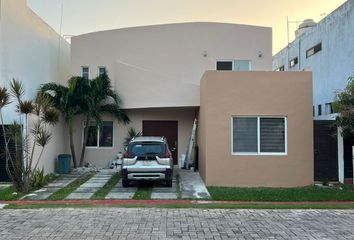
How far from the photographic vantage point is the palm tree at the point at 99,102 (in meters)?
18.3

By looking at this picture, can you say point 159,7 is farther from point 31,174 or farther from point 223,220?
point 223,220

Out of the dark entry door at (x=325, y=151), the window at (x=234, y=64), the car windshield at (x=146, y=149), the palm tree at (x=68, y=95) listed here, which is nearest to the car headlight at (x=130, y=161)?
the car windshield at (x=146, y=149)

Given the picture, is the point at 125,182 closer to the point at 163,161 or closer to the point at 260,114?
the point at 163,161

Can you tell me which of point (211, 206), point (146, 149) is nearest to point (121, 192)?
point (146, 149)

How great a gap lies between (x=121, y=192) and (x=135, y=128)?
291 inches

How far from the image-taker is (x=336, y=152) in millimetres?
14672

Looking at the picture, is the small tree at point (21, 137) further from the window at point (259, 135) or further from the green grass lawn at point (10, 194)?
the window at point (259, 135)

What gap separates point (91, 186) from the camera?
46.0 ft

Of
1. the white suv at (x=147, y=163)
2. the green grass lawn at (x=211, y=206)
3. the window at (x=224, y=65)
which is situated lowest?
the green grass lawn at (x=211, y=206)

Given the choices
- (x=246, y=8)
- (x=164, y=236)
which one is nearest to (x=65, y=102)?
(x=246, y=8)

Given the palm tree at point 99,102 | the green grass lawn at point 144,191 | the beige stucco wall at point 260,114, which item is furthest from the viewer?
the palm tree at point 99,102

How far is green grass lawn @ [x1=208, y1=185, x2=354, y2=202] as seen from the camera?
38.3ft

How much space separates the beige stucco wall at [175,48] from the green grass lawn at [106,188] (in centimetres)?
587

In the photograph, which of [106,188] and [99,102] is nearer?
[106,188]
